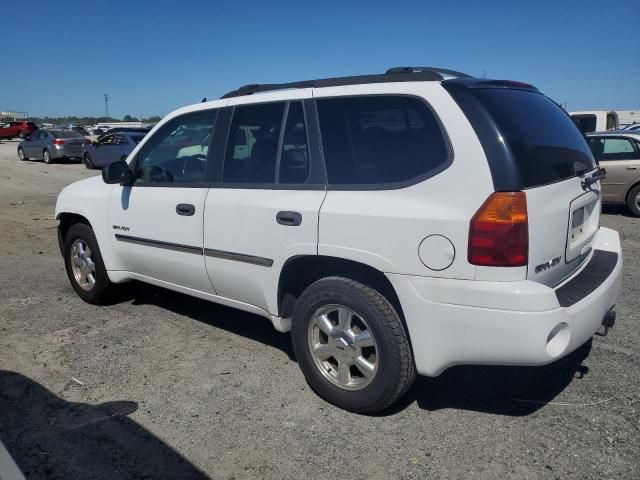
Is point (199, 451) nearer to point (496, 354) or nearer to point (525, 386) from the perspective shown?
point (496, 354)

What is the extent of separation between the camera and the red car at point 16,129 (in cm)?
4594

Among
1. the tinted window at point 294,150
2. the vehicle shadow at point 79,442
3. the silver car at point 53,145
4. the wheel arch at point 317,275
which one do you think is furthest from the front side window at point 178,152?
the silver car at point 53,145

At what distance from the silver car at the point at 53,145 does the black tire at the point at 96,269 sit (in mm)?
19012

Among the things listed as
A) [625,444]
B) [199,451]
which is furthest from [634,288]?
[199,451]

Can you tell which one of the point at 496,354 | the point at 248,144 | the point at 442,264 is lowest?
the point at 496,354

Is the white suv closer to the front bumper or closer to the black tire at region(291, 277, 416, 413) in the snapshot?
the black tire at region(291, 277, 416, 413)

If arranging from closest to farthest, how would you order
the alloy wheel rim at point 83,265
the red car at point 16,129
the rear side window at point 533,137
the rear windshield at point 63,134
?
the rear side window at point 533,137, the alloy wheel rim at point 83,265, the rear windshield at point 63,134, the red car at point 16,129

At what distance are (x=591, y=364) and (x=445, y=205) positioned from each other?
1939mm

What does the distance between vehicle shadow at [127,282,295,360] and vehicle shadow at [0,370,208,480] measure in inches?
50.6

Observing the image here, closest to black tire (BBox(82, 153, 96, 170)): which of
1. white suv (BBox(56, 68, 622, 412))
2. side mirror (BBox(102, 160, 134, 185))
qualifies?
side mirror (BBox(102, 160, 134, 185))

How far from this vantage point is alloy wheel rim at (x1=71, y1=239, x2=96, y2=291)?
497 cm

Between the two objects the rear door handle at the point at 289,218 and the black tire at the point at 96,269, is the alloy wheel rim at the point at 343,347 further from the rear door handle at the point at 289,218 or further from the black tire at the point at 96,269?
the black tire at the point at 96,269

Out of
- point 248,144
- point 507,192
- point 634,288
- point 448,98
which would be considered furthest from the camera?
point 634,288

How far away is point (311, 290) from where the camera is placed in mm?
3225
